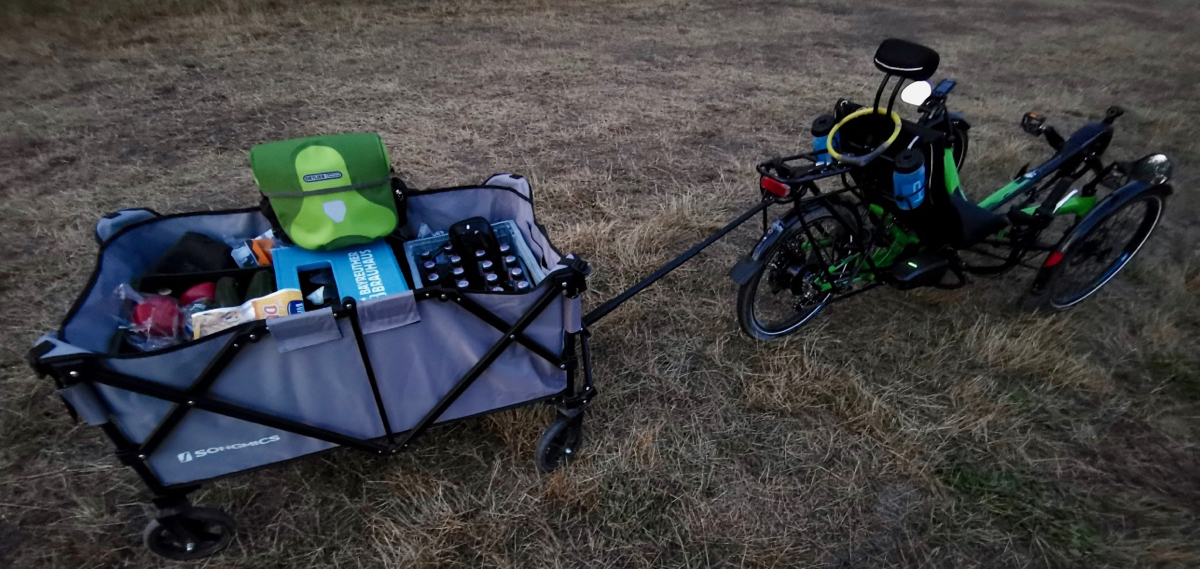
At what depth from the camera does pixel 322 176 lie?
8.12 feet

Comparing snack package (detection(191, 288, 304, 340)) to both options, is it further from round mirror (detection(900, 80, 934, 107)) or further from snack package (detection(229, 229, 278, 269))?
round mirror (detection(900, 80, 934, 107))

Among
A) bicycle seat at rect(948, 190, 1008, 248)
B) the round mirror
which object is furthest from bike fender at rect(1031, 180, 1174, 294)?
the round mirror

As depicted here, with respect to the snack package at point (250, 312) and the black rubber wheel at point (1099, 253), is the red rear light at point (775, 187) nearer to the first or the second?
the black rubber wheel at point (1099, 253)

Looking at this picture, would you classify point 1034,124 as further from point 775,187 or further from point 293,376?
point 293,376

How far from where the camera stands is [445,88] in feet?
21.5

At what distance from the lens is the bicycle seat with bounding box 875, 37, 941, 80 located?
246cm

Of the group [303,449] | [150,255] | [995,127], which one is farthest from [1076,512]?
[995,127]

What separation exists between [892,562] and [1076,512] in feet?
2.77

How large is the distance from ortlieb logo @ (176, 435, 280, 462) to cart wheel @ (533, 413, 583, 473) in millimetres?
979

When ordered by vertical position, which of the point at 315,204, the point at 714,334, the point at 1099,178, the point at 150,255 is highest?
the point at 315,204

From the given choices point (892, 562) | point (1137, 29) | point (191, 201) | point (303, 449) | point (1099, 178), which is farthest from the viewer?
point (1137, 29)

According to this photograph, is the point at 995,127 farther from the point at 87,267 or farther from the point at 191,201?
the point at 87,267

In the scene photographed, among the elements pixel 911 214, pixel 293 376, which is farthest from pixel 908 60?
pixel 293 376

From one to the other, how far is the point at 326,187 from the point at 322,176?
5 cm
